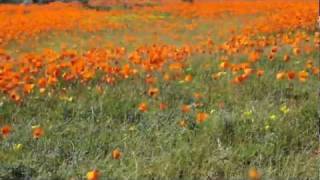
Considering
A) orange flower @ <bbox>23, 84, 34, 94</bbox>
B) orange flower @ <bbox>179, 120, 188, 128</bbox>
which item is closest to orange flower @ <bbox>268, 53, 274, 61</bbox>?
orange flower @ <bbox>179, 120, 188, 128</bbox>

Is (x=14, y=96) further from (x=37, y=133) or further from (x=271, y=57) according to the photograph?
(x=271, y=57)

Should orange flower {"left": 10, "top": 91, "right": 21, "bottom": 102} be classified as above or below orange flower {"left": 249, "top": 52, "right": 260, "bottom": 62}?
below

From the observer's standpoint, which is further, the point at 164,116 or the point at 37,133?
the point at 164,116

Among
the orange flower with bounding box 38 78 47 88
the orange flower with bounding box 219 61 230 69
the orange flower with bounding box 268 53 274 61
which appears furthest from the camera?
the orange flower with bounding box 268 53 274 61

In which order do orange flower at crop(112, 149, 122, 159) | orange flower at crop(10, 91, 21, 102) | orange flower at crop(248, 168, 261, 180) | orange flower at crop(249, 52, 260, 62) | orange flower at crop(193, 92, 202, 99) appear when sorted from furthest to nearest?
orange flower at crop(249, 52, 260, 62) < orange flower at crop(193, 92, 202, 99) < orange flower at crop(10, 91, 21, 102) < orange flower at crop(112, 149, 122, 159) < orange flower at crop(248, 168, 261, 180)

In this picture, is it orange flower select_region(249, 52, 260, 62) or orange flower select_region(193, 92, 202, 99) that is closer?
orange flower select_region(193, 92, 202, 99)

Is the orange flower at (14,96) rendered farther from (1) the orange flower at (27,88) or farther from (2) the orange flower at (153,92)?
(2) the orange flower at (153,92)

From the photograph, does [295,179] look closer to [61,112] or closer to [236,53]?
[61,112]

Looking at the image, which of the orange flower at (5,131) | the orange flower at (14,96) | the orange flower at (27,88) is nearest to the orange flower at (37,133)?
the orange flower at (5,131)

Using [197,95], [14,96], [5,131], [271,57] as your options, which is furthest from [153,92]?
[271,57]

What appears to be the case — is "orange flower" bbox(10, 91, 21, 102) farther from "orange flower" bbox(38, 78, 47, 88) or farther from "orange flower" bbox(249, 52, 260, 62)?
"orange flower" bbox(249, 52, 260, 62)

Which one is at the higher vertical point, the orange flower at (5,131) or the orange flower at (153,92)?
the orange flower at (153,92)

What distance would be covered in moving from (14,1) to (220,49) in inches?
1129

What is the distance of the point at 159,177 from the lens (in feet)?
13.1
